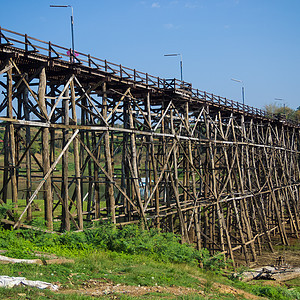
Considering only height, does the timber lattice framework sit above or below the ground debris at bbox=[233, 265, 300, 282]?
above

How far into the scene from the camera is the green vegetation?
332 inches

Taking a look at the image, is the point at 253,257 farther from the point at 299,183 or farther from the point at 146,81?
the point at 299,183

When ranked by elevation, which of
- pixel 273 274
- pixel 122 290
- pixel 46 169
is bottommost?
pixel 273 274

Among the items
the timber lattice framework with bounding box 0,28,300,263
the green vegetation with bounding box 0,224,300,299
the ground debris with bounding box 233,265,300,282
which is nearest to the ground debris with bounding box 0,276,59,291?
the green vegetation with bounding box 0,224,300,299

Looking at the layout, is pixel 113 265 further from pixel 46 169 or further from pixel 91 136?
pixel 91 136

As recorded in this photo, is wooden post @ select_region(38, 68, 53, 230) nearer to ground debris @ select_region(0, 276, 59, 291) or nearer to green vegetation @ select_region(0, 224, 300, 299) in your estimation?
green vegetation @ select_region(0, 224, 300, 299)

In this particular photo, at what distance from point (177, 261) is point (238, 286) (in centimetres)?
209

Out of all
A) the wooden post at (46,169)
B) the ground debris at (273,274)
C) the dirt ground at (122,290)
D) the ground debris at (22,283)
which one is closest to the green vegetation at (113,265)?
the dirt ground at (122,290)

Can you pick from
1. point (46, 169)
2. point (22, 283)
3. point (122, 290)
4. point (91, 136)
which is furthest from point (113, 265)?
point (91, 136)

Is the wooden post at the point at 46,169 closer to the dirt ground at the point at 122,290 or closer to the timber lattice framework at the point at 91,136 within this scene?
the timber lattice framework at the point at 91,136

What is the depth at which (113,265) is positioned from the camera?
415 inches

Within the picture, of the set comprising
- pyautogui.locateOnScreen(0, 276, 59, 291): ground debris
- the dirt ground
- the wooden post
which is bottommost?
the dirt ground

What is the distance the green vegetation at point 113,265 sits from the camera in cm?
844

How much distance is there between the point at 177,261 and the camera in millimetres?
13312
